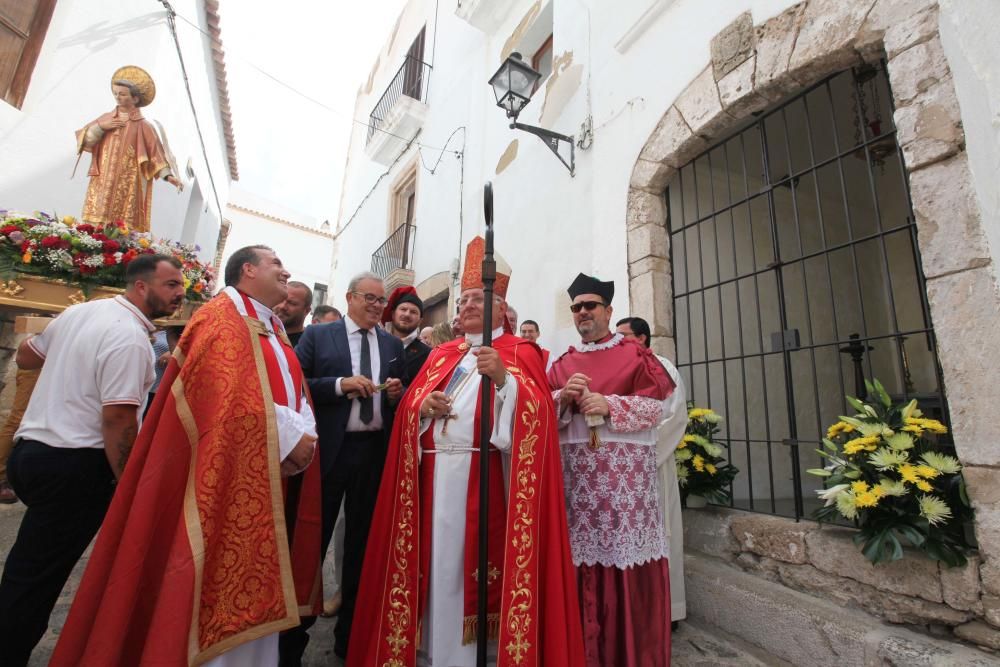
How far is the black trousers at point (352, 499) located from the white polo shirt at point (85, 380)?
0.87 meters

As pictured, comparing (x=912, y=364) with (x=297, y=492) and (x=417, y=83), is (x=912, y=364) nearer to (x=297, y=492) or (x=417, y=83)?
(x=297, y=492)

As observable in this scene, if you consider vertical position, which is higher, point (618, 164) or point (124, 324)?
point (618, 164)

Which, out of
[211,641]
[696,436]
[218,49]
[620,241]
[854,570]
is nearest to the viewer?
[211,641]

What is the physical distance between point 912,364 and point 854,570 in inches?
164

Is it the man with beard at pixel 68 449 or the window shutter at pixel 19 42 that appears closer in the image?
the man with beard at pixel 68 449

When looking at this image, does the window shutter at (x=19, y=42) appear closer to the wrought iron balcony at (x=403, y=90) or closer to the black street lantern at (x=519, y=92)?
the black street lantern at (x=519, y=92)

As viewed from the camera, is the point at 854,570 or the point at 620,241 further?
the point at 620,241

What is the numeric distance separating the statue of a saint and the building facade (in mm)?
3721

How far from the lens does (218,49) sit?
9672 millimetres

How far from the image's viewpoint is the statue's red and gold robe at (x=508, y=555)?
73.6 inches

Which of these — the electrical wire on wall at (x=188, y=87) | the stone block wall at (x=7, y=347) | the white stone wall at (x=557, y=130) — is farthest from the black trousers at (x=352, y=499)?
the electrical wire on wall at (x=188, y=87)

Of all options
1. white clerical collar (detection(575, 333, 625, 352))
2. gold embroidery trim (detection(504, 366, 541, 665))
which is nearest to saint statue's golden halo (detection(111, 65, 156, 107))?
white clerical collar (detection(575, 333, 625, 352))

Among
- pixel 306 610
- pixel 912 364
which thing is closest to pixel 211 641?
pixel 306 610

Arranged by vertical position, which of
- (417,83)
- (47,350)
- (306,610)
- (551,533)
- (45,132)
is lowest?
(306,610)
